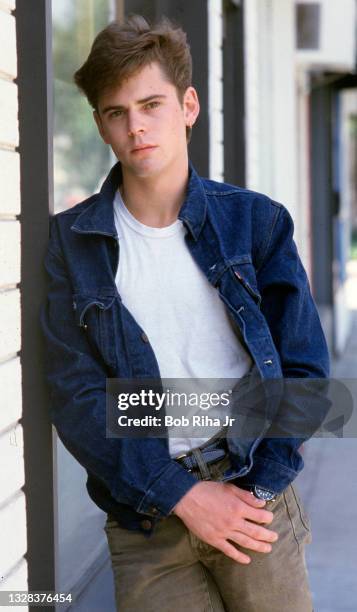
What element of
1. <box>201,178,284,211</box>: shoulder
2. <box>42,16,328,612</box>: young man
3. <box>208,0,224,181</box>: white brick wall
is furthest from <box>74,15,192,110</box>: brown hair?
<box>208,0,224,181</box>: white brick wall

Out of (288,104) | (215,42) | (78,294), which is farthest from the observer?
(288,104)

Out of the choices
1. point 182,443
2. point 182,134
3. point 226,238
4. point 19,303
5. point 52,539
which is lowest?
point 52,539

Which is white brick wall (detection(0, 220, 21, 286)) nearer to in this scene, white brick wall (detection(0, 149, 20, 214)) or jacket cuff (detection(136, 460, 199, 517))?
white brick wall (detection(0, 149, 20, 214))

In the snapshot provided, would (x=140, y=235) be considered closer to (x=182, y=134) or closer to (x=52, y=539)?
(x=182, y=134)

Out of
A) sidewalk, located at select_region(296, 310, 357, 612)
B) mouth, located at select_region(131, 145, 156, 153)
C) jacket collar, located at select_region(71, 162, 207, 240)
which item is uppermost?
mouth, located at select_region(131, 145, 156, 153)

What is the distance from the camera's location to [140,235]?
94.9 inches

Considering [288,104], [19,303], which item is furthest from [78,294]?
[288,104]

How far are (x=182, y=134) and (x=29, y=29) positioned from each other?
1.47 ft

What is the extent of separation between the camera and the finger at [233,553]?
227cm

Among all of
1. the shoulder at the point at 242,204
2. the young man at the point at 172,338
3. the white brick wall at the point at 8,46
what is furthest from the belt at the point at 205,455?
the white brick wall at the point at 8,46

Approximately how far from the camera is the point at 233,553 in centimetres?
228

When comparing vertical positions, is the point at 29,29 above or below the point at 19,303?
above

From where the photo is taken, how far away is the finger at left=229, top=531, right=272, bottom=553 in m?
2.27

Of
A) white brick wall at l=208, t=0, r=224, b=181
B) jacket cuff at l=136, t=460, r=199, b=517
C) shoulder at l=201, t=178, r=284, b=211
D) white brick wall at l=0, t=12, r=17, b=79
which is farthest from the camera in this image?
white brick wall at l=208, t=0, r=224, b=181
